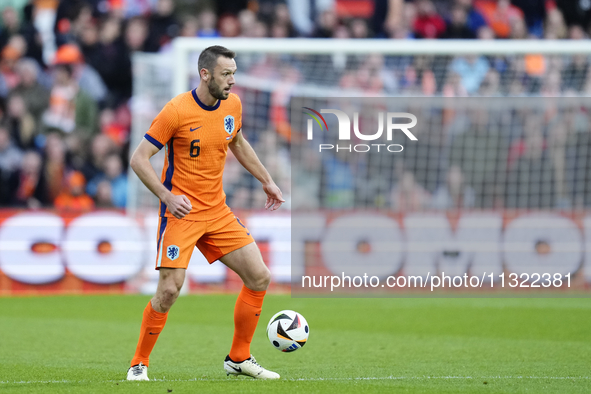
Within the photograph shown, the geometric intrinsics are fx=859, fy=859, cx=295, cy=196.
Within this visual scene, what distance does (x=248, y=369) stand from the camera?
6.04m

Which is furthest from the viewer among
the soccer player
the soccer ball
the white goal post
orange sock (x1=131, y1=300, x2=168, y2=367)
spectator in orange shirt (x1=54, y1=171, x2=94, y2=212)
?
spectator in orange shirt (x1=54, y1=171, x2=94, y2=212)

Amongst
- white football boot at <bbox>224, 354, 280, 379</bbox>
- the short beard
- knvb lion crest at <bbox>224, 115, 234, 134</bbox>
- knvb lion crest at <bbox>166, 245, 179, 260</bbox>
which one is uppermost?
the short beard

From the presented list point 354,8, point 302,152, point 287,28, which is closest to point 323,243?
point 302,152

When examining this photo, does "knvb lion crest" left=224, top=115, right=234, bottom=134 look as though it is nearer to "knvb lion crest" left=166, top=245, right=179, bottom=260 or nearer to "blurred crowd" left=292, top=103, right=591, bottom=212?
"knvb lion crest" left=166, top=245, right=179, bottom=260

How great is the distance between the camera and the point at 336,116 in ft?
46.1

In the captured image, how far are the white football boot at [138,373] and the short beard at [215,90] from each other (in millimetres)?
1909

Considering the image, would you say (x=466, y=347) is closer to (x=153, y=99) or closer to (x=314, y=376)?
(x=314, y=376)

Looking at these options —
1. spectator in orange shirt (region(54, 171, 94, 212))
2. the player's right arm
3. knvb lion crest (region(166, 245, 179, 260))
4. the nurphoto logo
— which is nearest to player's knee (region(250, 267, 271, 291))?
knvb lion crest (region(166, 245, 179, 260))

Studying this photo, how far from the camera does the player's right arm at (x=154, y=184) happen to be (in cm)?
565

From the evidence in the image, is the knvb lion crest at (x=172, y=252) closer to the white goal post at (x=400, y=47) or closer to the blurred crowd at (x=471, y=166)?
the white goal post at (x=400, y=47)

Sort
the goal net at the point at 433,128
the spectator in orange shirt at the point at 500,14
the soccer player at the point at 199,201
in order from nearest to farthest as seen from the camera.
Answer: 1. the soccer player at the point at 199,201
2. the goal net at the point at 433,128
3. the spectator in orange shirt at the point at 500,14

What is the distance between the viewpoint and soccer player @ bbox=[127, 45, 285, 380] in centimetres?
578

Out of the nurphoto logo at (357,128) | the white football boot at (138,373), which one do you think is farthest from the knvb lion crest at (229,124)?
the nurphoto logo at (357,128)

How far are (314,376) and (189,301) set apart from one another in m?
6.47
